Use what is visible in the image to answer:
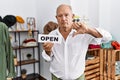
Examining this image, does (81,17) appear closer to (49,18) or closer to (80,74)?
(49,18)

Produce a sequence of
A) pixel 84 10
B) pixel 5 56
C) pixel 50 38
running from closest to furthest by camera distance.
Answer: pixel 50 38 → pixel 5 56 → pixel 84 10

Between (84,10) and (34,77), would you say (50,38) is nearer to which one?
(84,10)

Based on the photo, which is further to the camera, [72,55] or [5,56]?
[5,56]

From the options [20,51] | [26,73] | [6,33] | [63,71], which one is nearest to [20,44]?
[20,51]

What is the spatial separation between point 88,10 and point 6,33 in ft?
5.28

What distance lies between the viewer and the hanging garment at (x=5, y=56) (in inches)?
87.3

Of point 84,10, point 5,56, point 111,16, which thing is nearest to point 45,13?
point 84,10

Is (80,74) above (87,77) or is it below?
above

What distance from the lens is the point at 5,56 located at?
7.37 feet

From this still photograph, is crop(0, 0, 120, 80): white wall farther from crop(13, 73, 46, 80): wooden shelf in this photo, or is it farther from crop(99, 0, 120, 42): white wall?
crop(13, 73, 46, 80): wooden shelf

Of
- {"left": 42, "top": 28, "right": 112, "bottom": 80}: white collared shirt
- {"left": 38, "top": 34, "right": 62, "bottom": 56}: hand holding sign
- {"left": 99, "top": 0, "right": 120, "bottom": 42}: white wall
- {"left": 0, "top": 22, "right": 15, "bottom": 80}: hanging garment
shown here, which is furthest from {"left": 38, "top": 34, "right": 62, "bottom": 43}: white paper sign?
{"left": 99, "top": 0, "right": 120, "bottom": 42}: white wall

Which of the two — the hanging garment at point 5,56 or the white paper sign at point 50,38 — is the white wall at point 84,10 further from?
the white paper sign at point 50,38

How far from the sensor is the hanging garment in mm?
2217

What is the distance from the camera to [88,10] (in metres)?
3.16
